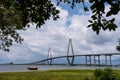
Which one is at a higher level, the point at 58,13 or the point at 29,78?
the point at 58,13

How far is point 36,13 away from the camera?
322 inches

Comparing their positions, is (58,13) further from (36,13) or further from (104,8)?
(104,8)

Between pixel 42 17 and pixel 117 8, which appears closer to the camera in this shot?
pixel 117 8

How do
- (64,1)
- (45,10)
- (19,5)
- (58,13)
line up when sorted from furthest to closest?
(58,13), (64,1), (45,10), (19,5)

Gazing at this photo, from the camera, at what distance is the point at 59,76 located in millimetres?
59531

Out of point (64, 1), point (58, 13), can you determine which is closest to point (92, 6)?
point (64, 1)

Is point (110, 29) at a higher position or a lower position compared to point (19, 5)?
lower

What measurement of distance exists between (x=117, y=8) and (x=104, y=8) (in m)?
0.23

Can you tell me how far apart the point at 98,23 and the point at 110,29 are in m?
0.28

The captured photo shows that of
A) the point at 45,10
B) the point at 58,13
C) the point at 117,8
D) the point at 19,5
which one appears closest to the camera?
the point at 117,8

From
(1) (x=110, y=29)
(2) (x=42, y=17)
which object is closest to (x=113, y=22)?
(1) (x=110, y=29)

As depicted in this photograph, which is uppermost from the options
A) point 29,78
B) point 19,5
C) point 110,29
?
point 19,5

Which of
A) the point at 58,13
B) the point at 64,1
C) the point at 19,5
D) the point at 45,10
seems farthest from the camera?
the point at 58,13

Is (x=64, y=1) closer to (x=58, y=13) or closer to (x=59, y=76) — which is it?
(x=58, y=13)
